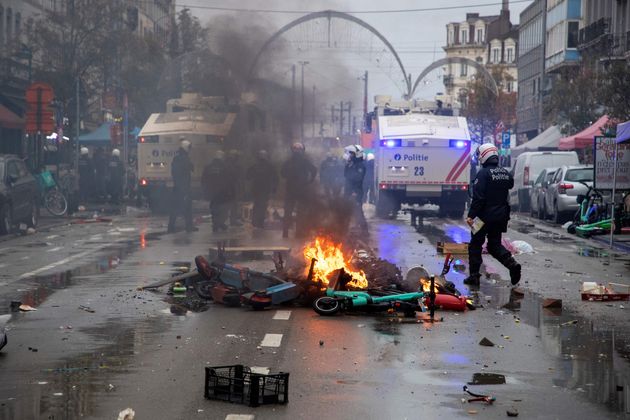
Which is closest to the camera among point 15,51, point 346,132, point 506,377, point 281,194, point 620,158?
point 506,377

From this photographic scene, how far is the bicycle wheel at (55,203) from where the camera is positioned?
114 feet

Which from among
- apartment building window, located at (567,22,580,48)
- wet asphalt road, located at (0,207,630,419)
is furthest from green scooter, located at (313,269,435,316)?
apartment building window, located at (567,22,580,48)

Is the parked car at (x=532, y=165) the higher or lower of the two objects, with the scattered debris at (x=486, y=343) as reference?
higher

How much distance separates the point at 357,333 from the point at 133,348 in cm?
216

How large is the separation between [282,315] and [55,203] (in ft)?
78.2

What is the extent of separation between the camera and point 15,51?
169 ft

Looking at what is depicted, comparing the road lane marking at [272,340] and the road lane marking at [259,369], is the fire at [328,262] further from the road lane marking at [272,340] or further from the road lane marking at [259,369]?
the road lane marking at [259,369]

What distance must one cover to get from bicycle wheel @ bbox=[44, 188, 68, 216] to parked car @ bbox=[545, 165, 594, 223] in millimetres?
14411

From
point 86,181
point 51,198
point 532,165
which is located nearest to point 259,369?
point 51,198

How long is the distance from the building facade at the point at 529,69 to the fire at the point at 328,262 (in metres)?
70.7

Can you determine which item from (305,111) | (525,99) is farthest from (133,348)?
(525,99)

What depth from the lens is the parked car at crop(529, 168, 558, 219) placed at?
35094 millimetres

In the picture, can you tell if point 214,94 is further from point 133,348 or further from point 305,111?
point 133,348

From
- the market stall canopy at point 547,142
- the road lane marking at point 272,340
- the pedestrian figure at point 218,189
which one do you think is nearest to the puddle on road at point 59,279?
the road lane marking at point 272,340
